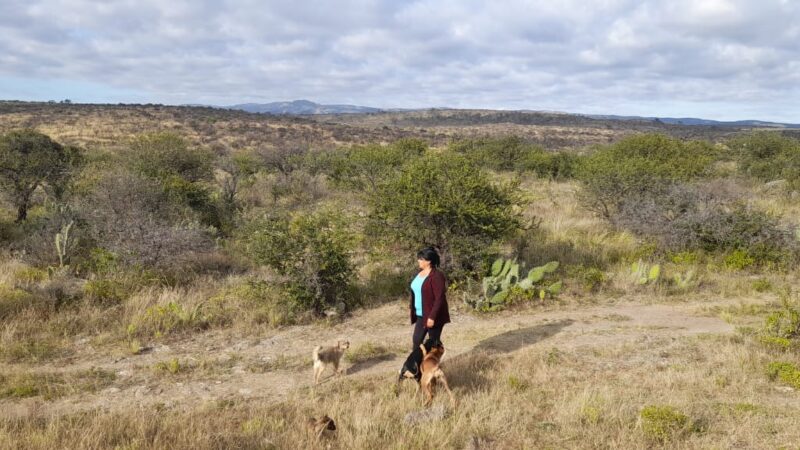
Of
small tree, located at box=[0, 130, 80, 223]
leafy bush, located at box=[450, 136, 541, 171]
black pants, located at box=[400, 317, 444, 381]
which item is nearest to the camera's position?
black pants, located at box=[400, 317, 444, 381]

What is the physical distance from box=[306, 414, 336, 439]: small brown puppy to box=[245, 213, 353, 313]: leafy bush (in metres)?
4.04

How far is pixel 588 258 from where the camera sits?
12.1 meters

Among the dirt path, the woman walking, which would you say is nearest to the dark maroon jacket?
the woman walking

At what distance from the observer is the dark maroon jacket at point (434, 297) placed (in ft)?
18.7

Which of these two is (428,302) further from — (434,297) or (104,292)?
(104,292)

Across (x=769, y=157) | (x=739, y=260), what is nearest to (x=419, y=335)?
(x=739, y=260)

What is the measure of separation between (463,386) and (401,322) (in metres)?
2.62

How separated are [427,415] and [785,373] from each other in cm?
436

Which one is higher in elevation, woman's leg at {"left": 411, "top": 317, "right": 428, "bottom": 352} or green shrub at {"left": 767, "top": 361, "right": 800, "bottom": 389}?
woman's leg at {"left": 411, "top": 317, "right": 428, "bottom": 352}

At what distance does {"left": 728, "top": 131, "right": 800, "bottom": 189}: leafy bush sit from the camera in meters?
23.4

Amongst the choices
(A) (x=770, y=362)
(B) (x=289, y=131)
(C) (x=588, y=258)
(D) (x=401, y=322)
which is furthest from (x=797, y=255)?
(B) (x=289, y=131)

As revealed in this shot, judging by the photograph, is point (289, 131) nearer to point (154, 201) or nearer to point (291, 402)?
point (154, 201)

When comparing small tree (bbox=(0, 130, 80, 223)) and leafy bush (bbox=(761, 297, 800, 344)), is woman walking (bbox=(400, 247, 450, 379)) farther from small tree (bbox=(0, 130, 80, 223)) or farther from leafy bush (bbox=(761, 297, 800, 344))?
small tree (bbox=(0, 130, 80, 223))

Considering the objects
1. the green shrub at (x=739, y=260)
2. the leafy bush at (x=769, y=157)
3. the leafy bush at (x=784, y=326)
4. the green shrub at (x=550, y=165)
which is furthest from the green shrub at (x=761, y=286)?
the green shrub at (x=550, y=165)
